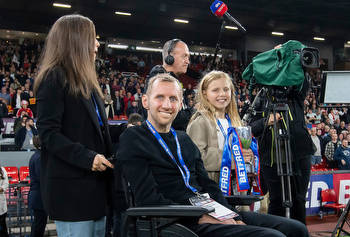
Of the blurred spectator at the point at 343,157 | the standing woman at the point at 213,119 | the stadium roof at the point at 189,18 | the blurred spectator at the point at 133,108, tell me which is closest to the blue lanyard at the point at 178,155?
the standing woman at the point at 213,119

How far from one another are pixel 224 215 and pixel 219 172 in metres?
0.70

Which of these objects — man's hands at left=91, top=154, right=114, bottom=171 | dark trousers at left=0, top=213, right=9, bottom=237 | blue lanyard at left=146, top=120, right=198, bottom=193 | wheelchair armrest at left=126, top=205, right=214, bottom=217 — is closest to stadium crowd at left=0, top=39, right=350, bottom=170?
dark trousers at left=0, top=213, right=9, bottom=237

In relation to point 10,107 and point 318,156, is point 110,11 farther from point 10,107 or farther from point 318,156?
point 318,156

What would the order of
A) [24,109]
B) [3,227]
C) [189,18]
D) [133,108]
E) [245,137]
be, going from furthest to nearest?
[189,18] < [133,108] < [24,109] < [3,227] < [245,137]

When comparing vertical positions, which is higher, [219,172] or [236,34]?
[236,34]

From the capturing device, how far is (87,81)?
1894mm

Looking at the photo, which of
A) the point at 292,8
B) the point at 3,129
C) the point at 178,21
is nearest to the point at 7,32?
the point at 178,21

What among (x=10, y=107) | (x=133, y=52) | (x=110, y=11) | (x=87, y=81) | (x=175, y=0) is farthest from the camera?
(x=133, y=52)

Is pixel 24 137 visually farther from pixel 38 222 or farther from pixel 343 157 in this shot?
pixel 343 157

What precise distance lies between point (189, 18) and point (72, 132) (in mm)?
19693

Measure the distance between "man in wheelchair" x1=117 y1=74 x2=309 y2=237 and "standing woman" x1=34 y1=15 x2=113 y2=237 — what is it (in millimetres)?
155

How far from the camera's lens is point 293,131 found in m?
2.96

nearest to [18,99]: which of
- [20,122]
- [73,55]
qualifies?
[20,122]

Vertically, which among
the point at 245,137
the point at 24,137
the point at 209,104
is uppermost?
the point at 209,104
